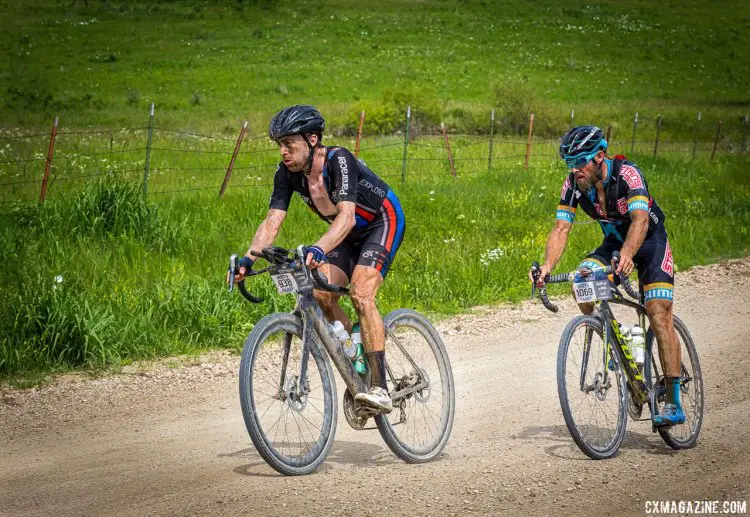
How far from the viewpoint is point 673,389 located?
23.6ft

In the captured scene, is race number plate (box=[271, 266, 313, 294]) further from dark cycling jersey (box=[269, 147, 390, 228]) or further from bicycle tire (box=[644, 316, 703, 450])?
bicycle tire (box=[644, 316, 703, 450])

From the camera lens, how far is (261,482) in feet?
20.4

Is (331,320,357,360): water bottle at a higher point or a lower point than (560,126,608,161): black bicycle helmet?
lower

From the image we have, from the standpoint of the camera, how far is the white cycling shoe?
20.9 ft

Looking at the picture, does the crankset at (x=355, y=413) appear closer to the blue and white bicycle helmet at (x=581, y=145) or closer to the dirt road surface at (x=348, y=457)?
the dirt road surface at (x=348, y=457)

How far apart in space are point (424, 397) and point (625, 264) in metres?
1.66

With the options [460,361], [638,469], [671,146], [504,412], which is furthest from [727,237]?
[671,146]

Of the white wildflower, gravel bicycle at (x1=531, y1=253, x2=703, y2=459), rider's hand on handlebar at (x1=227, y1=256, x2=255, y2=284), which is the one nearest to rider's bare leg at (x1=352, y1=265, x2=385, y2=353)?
rider's hand on handlebar at (x1=227, y1=256, x2=255, y2=284)

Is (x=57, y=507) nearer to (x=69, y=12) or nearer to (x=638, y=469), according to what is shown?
(x=638, y=469)

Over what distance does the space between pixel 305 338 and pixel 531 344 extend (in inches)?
184

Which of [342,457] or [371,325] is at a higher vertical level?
[371,325]

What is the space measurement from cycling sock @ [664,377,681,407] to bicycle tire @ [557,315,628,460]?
0.40 metres

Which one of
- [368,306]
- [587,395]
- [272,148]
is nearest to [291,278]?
[368,306]

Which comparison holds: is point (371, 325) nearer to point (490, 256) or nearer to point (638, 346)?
point (638, 346)
